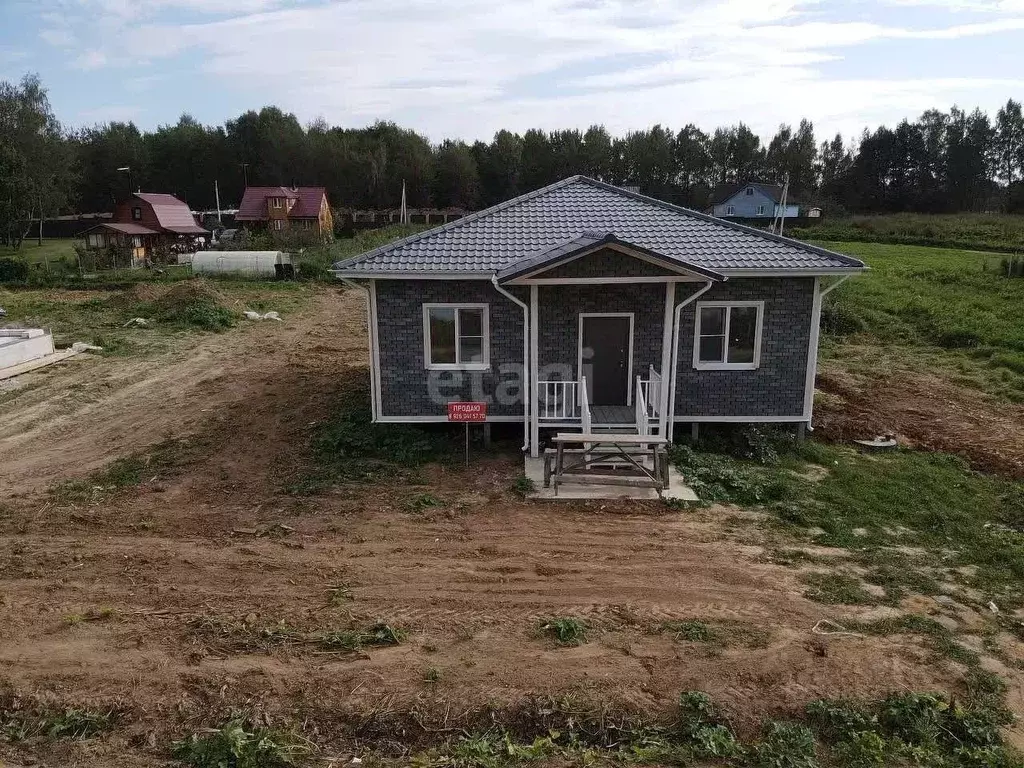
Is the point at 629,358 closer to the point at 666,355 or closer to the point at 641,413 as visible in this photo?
the point at 666,355

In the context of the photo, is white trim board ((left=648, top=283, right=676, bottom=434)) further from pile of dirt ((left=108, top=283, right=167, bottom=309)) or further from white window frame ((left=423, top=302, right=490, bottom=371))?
pile of dirt ((left=108, top=283, right=167, bottom=309))

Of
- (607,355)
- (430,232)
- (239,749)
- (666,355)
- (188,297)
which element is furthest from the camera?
(188,297)

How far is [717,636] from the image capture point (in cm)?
706

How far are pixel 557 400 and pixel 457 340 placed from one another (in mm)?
2035

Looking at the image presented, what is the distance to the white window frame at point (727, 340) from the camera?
39.3ft

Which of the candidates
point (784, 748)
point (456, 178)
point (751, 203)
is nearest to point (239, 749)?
point (784, 748)

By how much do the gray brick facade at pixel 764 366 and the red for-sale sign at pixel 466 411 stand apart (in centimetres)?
350

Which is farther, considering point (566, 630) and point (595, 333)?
point (595, 333)

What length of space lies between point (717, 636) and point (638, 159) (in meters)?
75.7

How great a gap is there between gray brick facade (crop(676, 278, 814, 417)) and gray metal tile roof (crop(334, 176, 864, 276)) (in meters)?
0.52

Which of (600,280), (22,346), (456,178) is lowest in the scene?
(22,346)

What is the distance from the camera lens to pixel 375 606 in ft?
24.9

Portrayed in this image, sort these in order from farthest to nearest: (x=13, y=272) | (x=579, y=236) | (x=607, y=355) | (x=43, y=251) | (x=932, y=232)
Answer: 1. (x=43, y=251)
2. (x=932, y=232)
3. (x=13, y=272)
4. (x=607, y=355)
5. (x=579, y=236)

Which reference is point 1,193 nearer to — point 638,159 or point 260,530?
point 260,530
